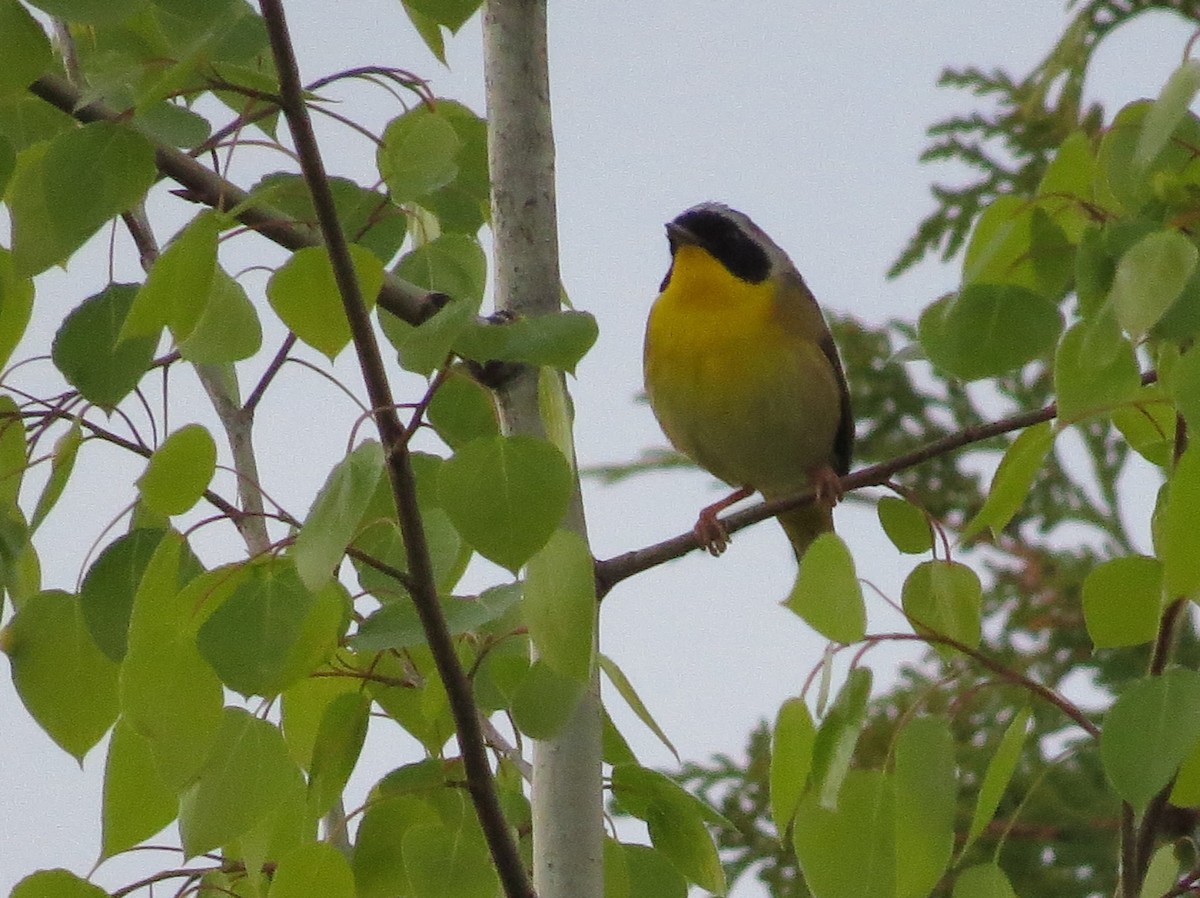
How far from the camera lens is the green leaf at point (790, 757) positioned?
1621 mm

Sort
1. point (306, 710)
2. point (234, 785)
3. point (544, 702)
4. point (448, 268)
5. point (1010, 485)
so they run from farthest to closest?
point (448, 268) → point (306, 710) → point (544, 702) → point (234, 785) → point (1010, 485)

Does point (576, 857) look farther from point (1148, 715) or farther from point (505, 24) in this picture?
point (505, 24)

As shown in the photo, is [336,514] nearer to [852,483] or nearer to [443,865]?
[443,865]

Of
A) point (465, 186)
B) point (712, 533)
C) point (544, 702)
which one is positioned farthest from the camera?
point (712, 533)

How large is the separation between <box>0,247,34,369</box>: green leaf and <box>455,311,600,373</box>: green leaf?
1.94ft

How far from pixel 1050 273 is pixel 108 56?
111 cm

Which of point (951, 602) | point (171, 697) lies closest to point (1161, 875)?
point (951, 602)

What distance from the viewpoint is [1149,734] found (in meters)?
1.46

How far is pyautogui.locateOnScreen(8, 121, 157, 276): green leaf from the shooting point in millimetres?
1594

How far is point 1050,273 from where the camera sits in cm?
166

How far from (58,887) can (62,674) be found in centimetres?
22

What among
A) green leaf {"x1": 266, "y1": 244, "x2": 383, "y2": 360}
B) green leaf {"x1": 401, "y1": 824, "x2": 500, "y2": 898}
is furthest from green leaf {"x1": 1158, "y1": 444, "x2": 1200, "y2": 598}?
green leaf {"x1": 401, "y1": 824, "x2": 500, "y2": 898}

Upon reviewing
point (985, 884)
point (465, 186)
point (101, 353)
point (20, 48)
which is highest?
point (465, 186)

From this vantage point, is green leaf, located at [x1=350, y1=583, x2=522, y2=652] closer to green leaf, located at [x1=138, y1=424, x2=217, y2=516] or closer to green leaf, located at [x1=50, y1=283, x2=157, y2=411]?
green leaf, located at [x1=138, y1=424, x2=217, y2=516]
